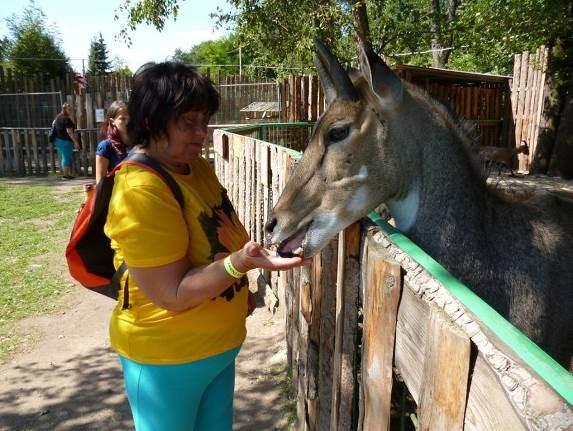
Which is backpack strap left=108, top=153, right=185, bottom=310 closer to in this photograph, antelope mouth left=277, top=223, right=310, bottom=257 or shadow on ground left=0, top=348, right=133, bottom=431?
antelope mouth left=277, top=223, right=310, bottom=257

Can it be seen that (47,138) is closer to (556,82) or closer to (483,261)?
(556,82)

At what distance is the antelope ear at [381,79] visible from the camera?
2.70 meters

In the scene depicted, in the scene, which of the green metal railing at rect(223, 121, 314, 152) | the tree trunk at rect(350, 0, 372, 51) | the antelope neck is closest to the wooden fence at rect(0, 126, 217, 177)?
the tree trunk at rect(350, 0, 372, 51)

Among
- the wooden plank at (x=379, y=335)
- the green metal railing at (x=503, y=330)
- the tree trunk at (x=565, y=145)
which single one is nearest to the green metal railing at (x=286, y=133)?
the tree trunk at (x=565, y=145)

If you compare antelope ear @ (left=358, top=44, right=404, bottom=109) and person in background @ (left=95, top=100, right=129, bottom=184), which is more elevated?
antelope ear @ (left=358, top=44, right=404, bottom=109)

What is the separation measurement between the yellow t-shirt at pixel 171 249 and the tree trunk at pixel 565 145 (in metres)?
12.6

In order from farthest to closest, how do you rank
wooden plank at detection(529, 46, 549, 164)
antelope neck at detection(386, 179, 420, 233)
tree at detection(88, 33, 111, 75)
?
tree at detection(88, 33, 111, 75), wooden plank at detection(529, 46, 549, 164), antelope neck at detection(386, 179, 420, 233)

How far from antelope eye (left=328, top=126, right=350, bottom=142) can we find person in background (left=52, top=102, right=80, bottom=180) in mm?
14569

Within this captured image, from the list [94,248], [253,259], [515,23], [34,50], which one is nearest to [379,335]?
[253,259]

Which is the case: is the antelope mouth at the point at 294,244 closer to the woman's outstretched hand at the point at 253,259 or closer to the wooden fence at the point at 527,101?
the woman's outstretched hand at the point at 253,259

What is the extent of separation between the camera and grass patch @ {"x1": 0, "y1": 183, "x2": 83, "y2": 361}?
6520mm

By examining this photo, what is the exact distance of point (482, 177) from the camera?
3070mm

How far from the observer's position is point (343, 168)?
2.81m

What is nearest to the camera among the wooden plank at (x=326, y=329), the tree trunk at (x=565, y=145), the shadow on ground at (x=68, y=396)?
the wooden plank at (x=326, y=329)
